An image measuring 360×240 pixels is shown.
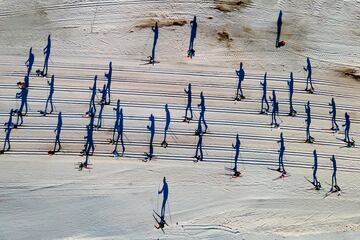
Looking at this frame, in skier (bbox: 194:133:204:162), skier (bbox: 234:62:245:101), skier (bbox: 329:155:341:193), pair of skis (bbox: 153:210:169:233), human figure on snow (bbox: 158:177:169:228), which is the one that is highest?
skier (bbox: 234:62:245:101)

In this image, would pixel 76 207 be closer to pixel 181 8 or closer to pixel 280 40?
pixel 181 8

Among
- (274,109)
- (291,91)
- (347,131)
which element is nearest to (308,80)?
(291,91)

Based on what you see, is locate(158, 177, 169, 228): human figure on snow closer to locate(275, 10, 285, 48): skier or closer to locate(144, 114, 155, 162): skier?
locate(144, 114, 155, 162): skier

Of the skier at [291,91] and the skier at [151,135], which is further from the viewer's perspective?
the skier at [291,91]

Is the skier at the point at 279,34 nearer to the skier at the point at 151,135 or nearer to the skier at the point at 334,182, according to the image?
the skier at the point at 334,182

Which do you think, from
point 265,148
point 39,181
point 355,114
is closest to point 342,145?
point 355,114

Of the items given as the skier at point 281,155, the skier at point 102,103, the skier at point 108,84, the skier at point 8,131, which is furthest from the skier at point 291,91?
the skier at point 8,131

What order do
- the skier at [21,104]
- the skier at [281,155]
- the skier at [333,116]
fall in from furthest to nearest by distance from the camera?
1. the skier at [333,116]
2. the skier at [21,104]
3. the skier at [281,155]

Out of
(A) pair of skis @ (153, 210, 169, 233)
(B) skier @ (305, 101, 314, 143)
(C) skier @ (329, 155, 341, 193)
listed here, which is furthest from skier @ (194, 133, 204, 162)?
(C) skier @ (329, 155, 341, 193)
